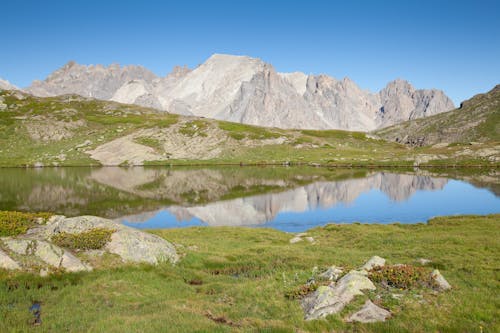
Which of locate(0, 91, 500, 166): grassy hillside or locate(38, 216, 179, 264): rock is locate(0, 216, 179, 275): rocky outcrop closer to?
locate(38, 216, 179, 264): rock

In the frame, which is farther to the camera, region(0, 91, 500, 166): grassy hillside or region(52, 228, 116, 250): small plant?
region(0, 91, 500, 166): grassy hillside

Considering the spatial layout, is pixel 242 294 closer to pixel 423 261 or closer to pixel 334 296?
pixel 334 296

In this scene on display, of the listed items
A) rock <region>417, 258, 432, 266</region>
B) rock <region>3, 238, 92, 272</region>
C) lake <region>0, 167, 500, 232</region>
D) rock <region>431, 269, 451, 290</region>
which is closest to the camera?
rock <region>431, 269, 451, 290</region>

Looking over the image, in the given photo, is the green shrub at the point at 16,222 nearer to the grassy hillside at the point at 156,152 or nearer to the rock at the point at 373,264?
the rock at the point at 373,264

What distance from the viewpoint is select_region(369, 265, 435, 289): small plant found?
18.0 metres

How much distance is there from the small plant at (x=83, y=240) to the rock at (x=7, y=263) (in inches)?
137

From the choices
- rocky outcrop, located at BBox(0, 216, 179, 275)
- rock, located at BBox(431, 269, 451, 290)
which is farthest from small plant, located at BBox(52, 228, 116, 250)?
rock, located at BBox(431, 269, 451, 290)

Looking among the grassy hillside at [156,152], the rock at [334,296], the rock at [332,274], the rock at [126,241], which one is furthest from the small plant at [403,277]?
the grassy hillside at [156,152]

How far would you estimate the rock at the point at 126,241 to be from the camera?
26.1 m

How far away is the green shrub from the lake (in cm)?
2589

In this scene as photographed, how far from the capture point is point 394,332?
14.2m

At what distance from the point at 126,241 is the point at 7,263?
7337 millimetres

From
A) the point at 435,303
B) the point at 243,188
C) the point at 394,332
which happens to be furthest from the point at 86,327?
the point at 243,188

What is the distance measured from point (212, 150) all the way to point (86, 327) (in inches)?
6781
